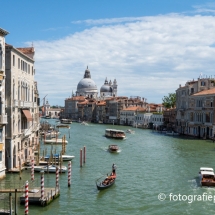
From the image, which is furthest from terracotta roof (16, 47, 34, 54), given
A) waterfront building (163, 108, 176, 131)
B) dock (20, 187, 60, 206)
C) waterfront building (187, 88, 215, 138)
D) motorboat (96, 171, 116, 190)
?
waterfront building (163, 108, 176, 131)

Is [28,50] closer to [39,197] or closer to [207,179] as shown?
[39,197]

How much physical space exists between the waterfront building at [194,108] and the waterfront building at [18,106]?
2365 centimetres

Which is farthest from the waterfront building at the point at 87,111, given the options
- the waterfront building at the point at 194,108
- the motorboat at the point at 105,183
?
the motorboat at the point at 105,183

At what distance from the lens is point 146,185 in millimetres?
16797

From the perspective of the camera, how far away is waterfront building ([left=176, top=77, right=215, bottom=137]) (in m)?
41.4

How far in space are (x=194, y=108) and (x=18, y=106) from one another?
2950cm

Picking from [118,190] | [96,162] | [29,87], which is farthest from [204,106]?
A: [118,190]

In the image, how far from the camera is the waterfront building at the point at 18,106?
57.0 ft

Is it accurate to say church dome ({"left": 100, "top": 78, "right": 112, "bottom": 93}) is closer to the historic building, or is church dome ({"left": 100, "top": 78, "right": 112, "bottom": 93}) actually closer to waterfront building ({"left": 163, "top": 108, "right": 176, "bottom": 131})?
waterfront building ({"left": 163, "top": 108, "right": 176, "bottom": 131})

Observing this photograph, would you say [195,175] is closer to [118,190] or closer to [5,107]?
[118,190]

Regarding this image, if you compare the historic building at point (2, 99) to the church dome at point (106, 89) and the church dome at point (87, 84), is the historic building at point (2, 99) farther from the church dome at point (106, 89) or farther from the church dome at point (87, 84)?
the church dome at point (87, 84)

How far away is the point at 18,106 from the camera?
60.7 ft

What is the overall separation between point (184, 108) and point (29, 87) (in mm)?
30008

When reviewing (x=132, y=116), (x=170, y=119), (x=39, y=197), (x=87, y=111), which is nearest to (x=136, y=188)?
(x=39, y=197)
